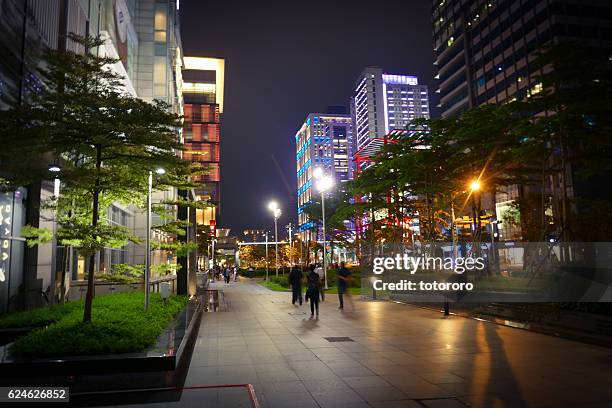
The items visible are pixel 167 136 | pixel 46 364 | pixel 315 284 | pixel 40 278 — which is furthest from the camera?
pixel 315 284

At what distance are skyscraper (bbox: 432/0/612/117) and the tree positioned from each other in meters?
64.5

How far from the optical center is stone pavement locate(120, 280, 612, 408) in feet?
22.2

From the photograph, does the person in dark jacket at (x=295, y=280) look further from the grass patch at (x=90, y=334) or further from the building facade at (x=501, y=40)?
the building facade at (x=501, y=40)

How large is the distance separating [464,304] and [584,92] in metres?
9.18

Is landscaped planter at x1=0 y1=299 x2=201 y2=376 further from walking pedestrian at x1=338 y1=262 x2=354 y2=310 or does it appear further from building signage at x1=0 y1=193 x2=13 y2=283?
walking pedestrian at x1=338 y1=262 x2=354 y2=310

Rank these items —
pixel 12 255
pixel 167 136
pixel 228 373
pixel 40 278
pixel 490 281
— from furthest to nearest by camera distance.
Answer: pixel 490 281
pixel 40 278
pixel 12 255
pixel 167 136
pixel 228 373

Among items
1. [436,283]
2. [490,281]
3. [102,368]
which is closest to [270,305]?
[436,283]

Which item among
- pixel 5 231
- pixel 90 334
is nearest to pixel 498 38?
pixel 5 231

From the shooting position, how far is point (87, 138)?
10000 millimetres

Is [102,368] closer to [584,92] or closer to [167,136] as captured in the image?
[167,136]

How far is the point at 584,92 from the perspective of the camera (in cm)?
1647

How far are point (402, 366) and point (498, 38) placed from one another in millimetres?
87192

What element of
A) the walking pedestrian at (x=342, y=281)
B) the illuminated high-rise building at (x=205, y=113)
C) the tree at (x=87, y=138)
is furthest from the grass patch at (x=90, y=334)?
the illuminated high-rise building at (x=205, y=113)

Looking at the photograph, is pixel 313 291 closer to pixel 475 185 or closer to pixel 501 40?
pixel 475 185
